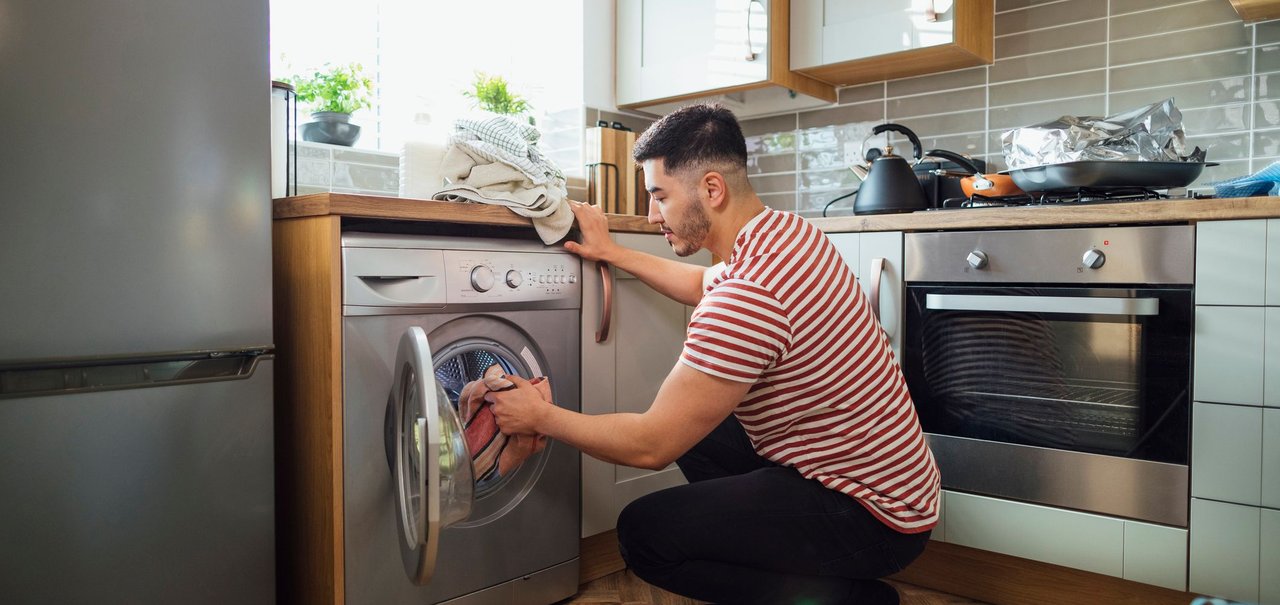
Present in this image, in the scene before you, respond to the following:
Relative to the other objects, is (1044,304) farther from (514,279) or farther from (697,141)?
(514,279)

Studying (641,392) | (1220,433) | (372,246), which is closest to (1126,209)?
(1220,433)

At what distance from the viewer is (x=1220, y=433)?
5.83 ft

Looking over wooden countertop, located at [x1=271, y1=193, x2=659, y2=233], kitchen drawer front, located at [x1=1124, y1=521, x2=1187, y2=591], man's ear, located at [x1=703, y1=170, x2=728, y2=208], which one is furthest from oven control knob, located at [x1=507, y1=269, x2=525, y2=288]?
kitchen drawer front, located at [x1=1124, y1=521, x2=1187, y2=591]

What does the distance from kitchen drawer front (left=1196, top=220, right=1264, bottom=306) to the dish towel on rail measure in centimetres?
133

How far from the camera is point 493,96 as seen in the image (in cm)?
275

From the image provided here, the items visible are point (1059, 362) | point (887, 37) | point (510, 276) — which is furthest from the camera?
point (887, 37)

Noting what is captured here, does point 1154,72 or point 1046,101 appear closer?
point 1154,72

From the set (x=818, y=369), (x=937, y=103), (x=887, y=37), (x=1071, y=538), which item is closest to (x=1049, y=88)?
(x=937, y=103)

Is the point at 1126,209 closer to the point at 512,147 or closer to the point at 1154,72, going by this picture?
the point at 1154,72

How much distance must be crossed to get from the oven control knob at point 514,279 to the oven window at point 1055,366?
0.99 metres

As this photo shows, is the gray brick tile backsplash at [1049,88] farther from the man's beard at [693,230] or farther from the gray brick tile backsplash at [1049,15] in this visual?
the man's beard at [693,230]

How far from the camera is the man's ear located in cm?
162

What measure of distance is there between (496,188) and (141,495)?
2.88 feet

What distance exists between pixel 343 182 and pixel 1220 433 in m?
2.17
